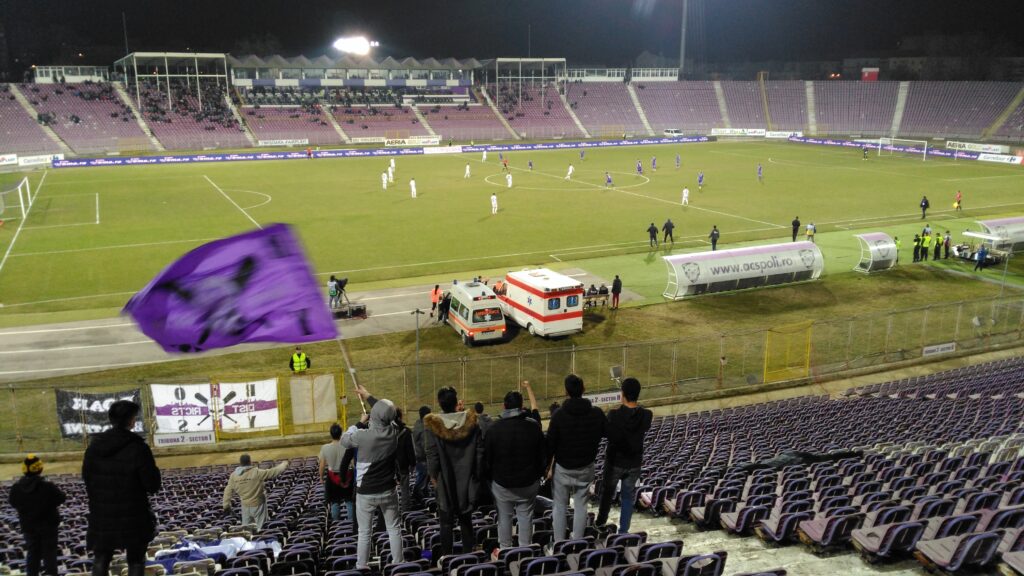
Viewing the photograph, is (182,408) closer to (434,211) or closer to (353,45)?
(434,211)

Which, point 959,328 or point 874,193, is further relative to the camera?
point 874,193

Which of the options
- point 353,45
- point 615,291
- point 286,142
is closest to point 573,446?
point 615,291

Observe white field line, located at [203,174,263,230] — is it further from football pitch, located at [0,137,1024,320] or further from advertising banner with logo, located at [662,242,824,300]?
advertising banner with logo, located at [662,242,824,300]

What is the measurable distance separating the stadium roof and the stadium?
13.7 m

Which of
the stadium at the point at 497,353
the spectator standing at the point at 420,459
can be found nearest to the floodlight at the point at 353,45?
the stadium at the point at 497,353

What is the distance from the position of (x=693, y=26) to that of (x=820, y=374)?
156352 mm

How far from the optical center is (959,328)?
29438 millimetres

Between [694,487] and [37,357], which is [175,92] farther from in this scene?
[694,487]

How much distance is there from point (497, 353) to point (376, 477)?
1849 centimetres

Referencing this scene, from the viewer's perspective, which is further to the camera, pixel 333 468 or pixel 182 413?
pixel 182 413

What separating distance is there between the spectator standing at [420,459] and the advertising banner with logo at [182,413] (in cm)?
998

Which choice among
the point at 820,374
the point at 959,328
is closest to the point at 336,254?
the point at 820,374

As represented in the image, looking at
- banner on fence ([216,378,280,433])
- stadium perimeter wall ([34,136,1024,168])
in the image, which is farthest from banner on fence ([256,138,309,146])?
banner on fence ([216,378,280,433])

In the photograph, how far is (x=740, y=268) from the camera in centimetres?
3506
